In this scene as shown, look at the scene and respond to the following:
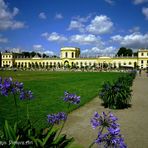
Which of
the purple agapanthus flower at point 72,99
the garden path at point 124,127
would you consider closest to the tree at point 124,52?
the garden path at point 124,127

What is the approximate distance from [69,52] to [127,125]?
12785cm

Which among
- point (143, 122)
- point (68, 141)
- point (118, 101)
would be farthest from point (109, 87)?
point (68, 141)

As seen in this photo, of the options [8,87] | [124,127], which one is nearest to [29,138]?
[8,87]

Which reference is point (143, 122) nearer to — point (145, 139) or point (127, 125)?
point (127, 125)

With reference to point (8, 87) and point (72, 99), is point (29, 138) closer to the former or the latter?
point (8, 87)

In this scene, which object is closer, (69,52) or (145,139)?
(145,139)

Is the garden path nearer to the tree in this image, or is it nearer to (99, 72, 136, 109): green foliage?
(99, 72, 136, 109): green foliage

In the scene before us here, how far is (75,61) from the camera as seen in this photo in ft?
431

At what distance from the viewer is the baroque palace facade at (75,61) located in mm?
117812

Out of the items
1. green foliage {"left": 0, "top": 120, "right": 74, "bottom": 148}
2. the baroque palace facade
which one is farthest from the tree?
green foliage {"left": 0, "top": 120, "right": 74, "bottom": 148}

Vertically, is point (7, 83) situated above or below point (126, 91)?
above

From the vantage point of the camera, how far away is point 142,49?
391 feet

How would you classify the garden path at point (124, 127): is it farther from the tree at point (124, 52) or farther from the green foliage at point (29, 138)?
the tree at point (124, 52)

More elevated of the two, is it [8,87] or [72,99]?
[8,87]
